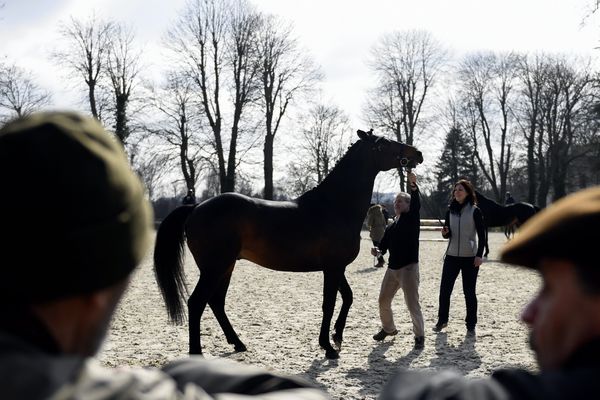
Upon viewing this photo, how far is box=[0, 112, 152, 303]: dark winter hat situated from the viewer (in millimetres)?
883

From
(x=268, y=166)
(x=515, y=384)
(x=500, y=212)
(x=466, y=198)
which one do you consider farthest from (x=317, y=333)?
(x=268, y=166)

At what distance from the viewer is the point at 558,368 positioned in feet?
3.19

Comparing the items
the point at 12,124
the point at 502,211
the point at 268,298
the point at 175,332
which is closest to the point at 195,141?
the point at 502,211

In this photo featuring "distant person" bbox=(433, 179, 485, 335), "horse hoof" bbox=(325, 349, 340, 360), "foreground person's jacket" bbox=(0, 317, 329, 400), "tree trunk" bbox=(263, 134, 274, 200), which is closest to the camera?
"foreground person's jacket" bbox=(0, 317, 329, 400)

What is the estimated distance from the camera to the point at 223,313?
6832 millimetres

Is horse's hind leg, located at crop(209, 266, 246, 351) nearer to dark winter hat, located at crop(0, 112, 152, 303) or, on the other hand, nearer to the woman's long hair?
the woman's long hair

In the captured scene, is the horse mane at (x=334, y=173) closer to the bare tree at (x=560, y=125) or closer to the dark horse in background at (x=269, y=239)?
the dark horse in background at (x=269, y=239)

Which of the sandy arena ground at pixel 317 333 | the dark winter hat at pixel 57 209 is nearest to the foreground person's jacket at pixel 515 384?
the dark winter hat at pixel 57 209

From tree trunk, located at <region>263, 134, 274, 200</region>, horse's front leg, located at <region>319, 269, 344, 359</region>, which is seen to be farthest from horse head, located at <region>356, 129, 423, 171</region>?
tree trunk, located at <region>263, 134, 274, 200</region>

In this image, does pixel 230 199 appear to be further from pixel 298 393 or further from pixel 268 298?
pixel 298 393

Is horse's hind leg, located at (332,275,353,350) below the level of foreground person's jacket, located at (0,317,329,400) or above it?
below

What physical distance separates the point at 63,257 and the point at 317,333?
686cm

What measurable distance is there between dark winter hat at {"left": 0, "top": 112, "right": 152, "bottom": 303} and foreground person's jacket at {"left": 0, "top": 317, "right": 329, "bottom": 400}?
8cm

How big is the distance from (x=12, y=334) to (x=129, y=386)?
0.19 metres
